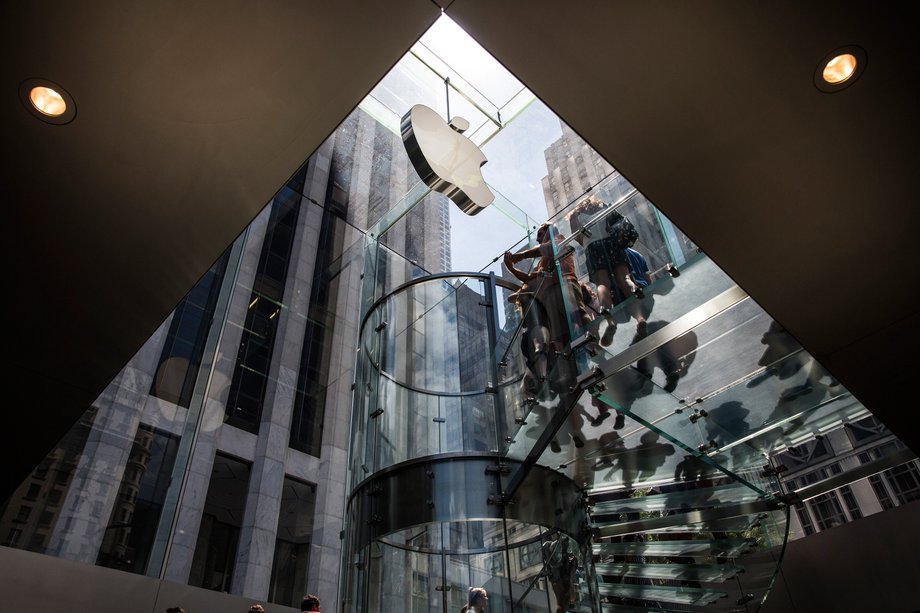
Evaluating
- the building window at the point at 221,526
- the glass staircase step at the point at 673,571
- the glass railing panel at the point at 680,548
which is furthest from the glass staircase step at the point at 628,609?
the building window at the point at 221,526

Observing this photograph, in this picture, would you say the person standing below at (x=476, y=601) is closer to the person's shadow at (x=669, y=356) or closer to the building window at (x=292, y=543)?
the person's shadow at (x=669, y=356)

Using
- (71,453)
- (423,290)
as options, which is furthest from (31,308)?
(423,290)

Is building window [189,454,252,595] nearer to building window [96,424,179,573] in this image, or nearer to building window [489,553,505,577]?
building window [96,424,179,573]

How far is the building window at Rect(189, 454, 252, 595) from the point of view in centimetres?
837

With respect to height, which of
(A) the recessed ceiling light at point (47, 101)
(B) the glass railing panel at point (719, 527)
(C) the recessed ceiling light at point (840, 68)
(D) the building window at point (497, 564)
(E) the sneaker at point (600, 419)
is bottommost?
(D) the building window at point (497, 564)

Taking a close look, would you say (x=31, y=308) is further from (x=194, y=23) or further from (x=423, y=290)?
(x=423, y=290)

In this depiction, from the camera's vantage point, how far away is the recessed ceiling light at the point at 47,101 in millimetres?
2377

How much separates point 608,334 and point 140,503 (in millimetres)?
5892

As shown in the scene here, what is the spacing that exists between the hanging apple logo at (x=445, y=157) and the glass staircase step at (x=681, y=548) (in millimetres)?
4087

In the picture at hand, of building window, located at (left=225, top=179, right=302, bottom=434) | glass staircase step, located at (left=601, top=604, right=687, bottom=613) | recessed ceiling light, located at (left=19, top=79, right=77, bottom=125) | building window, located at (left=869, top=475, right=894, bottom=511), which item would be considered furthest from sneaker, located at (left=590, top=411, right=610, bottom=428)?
building window, located at (left=225, top=179, right=302, bottom=434)

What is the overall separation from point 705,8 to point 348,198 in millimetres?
12055

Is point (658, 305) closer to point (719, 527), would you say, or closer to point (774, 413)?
point (774, 413)

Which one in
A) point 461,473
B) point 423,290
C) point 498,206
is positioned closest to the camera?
point 461,473

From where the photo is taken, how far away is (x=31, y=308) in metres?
3.10
